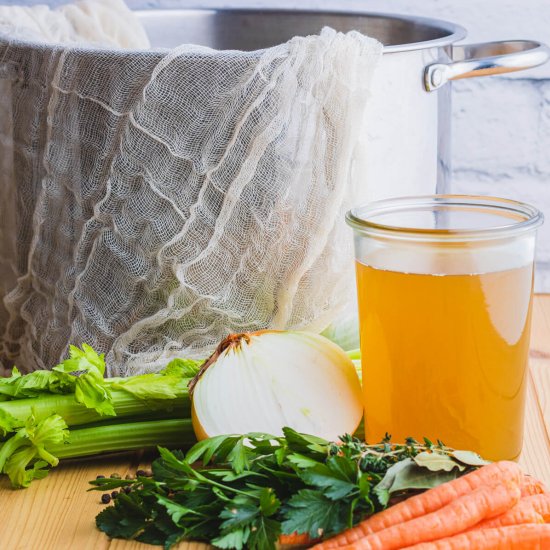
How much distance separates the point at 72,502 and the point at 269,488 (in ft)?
0.58

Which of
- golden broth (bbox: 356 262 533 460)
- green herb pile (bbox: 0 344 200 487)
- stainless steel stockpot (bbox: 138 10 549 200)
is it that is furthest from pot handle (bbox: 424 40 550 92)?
green herb pile (bbox: 0 344 200 487)

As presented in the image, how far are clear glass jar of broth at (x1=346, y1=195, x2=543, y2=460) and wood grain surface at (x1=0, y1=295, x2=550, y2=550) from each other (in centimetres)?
8

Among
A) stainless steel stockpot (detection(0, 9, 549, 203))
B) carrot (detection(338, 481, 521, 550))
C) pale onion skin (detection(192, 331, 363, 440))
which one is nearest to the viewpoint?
carrot (detection(338, 481, 521, 550))

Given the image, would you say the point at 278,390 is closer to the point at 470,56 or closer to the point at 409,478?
the point at 409,478

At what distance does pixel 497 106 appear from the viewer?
4.30 feet

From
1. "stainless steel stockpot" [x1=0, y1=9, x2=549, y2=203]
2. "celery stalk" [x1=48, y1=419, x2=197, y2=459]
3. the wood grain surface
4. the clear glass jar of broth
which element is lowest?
the wood grain surface

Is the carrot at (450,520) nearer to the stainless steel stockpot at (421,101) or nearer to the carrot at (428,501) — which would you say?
the carrot at (428,501)

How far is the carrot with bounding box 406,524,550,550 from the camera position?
0.59 meters

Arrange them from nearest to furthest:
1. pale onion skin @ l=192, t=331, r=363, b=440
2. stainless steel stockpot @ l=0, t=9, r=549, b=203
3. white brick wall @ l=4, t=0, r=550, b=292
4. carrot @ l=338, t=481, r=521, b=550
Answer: carrot @ l=338, t=481, r=521, b=550
pale onion skin @ l=192, t=331, r=363, b=440
stainless steel stockpot @ l=0, t=9, r=549, b=203
white brick wall @ l=4, t=0, r=550, b=292

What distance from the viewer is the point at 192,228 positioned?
0.83 meters

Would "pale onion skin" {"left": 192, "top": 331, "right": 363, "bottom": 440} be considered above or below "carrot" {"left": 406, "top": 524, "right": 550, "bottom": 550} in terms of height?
above

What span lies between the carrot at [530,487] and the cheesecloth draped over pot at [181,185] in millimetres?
300

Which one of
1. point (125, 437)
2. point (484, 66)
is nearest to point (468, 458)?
point (125, 437)

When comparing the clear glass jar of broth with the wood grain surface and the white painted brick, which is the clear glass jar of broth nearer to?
the wood grain surface
